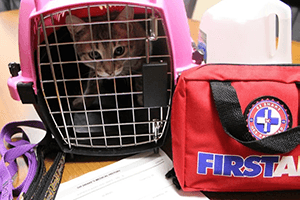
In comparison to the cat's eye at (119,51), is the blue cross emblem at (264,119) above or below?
below

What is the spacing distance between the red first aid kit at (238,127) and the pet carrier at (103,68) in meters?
0.08

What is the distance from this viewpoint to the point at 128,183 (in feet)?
1.97

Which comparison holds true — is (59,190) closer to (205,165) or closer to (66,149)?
(66,149)

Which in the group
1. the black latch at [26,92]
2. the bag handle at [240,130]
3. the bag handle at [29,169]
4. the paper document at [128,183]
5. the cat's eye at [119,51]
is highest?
the cat's eye at [119,51]

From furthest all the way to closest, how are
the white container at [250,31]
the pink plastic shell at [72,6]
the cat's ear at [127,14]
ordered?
1. the white container at [250,31]
2. the cat's ear at [127,14]
3. the pink plastic shell at [72,6]

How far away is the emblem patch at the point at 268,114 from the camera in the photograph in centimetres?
50

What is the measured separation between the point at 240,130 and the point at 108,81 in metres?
0.44

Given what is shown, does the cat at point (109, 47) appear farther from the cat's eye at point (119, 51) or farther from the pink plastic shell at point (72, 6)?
the pink plastic shell at point (72, 6)

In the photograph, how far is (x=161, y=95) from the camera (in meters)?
0.59

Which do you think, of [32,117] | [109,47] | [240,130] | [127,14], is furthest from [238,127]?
[32,117]

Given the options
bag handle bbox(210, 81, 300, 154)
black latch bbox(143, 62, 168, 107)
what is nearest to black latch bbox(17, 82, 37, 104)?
black latch bbox(143, 62, 168, 107)

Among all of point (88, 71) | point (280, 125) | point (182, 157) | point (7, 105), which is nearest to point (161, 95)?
point (182, 157)

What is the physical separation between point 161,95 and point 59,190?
304mm

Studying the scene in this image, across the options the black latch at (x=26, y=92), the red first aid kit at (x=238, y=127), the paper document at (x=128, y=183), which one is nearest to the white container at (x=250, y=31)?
the red first aid kit at (x=238, y=127)
